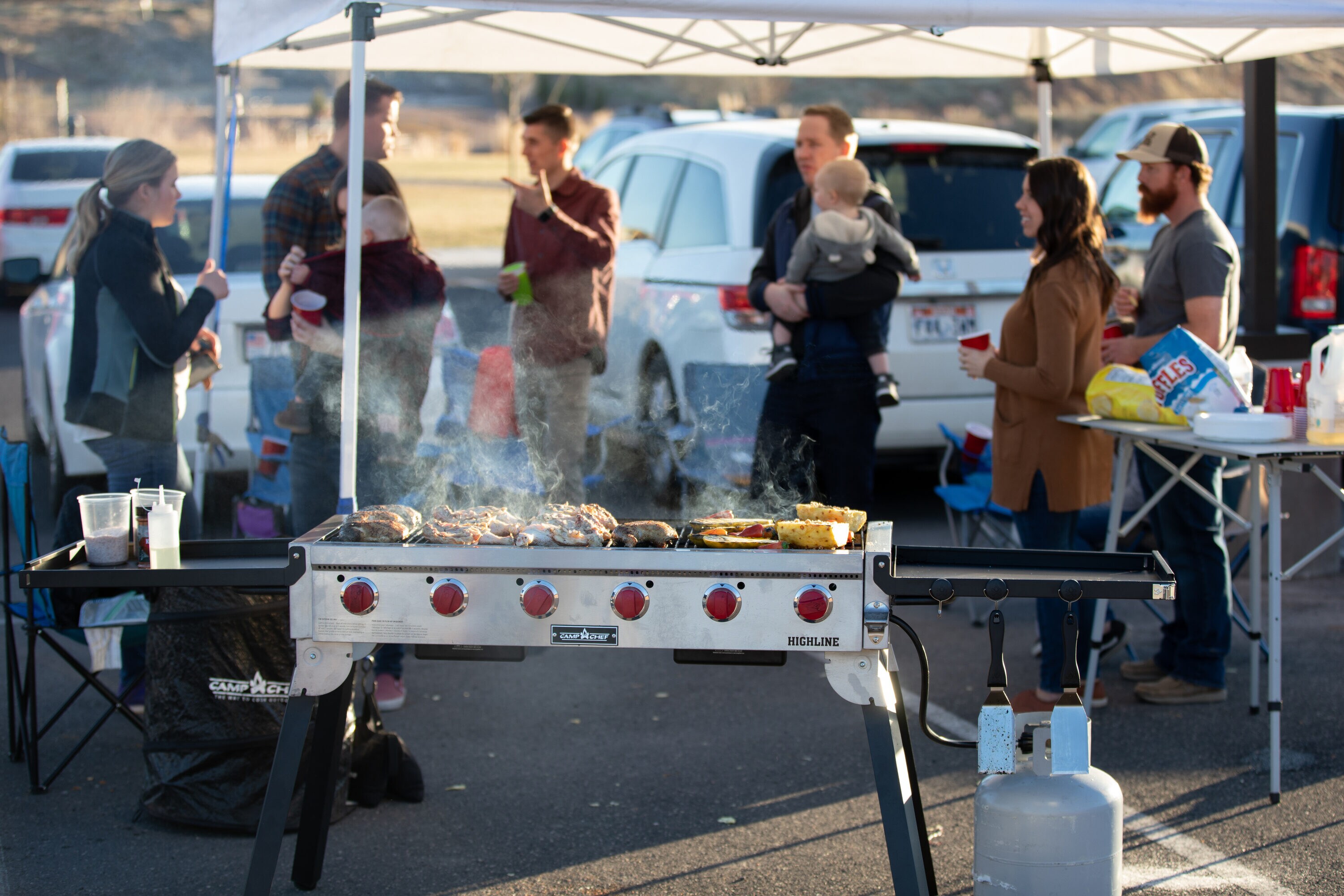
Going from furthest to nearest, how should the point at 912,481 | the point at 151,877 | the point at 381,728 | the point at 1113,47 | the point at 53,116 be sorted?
the point at 53,116 < the point at 912,481 < the point at 1113,47 < the point at 381,728 < the point at 151,877

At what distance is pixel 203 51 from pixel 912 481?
50.7m

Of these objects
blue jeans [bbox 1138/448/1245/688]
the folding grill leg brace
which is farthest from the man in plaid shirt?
blue jeans [bbox 1138/448/1245/688]

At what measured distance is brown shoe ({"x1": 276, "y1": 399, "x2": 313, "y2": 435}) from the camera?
174 inches

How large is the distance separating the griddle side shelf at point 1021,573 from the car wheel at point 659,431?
231cm

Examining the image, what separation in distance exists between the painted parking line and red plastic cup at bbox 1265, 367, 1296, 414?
1350mm

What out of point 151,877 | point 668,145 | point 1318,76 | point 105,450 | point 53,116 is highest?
point 1318,76

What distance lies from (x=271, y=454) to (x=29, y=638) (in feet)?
5.99

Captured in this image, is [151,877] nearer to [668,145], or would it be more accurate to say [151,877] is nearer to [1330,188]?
[668,145]

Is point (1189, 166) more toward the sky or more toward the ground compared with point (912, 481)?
more toward the sky

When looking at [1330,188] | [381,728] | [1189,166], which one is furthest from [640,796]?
[1330,188]

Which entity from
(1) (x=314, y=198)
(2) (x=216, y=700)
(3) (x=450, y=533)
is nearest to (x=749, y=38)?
(1) (x=314, y=198)

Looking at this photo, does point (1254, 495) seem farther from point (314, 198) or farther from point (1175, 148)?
point (314, 198)

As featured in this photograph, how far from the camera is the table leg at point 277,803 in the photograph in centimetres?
277

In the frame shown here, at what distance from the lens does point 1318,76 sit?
41.7 metres
